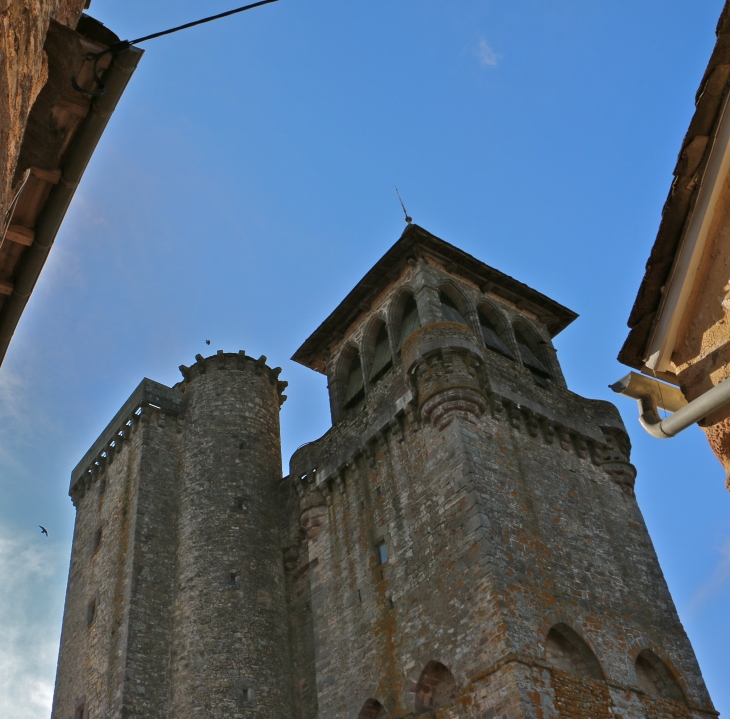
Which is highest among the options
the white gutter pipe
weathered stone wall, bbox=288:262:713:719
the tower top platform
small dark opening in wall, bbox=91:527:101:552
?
the tower top platform

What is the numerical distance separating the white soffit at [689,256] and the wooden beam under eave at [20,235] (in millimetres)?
4575

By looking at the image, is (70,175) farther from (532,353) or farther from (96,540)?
(96,540)

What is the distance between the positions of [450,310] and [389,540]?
659cm

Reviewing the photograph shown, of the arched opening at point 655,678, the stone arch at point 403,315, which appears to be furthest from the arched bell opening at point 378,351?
the arched opening at point 655,678

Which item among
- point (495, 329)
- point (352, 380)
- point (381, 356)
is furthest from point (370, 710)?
point (495, 329)

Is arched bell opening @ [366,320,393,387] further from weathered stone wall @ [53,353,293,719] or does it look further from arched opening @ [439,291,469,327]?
weathered stone wall @ [53,353,293,719]

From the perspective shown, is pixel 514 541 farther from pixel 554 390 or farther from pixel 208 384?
pixel 208 384

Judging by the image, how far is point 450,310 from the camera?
2041 cm

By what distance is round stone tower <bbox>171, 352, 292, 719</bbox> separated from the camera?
1739 centimetres

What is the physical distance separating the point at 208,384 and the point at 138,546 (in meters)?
5.48

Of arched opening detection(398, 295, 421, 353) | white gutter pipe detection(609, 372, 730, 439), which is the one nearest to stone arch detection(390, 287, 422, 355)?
arched opening detection(398, 295, 421, 353)

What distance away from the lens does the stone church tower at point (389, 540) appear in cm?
1415

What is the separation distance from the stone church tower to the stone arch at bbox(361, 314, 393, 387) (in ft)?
0.27

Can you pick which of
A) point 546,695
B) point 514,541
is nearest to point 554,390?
point 514,541
